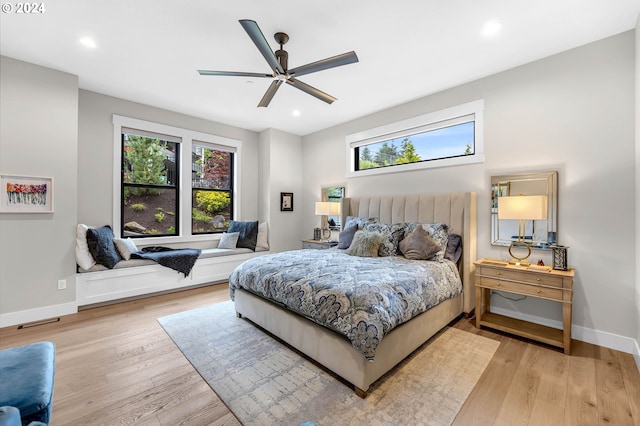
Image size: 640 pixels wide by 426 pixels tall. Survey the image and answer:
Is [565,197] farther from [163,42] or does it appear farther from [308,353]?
[163,42]

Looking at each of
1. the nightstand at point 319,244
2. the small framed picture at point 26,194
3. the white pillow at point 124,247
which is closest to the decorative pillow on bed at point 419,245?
the nightstand at point 319,244

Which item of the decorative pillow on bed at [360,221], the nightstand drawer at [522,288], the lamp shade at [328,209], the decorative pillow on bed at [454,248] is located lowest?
the nightstand drawer at [522,288]

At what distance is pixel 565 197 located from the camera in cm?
273

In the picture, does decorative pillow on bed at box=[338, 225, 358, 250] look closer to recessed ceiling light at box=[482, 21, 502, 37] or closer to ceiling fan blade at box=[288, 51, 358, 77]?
ceiling fan blade at box=[288, 51, 358, 77]

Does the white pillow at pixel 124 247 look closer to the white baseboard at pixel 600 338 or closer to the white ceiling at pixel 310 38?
the white ceiling at pixel 310 38

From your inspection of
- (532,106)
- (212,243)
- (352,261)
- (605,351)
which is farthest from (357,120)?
(605,351)

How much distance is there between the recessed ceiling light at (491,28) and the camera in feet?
7.70

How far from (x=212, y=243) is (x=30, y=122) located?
2.91 meters

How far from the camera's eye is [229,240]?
16.4 feet

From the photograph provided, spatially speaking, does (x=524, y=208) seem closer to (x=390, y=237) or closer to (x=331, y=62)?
(x=390, y=237)

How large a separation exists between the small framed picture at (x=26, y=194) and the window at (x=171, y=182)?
0.89 metres

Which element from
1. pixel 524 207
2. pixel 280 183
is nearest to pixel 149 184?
pixel 280 183

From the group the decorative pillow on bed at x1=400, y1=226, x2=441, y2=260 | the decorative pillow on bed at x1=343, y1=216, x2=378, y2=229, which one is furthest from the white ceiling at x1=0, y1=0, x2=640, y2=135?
the decorative pillow on bed at x1=400, y1=226, x2=441, y2=260

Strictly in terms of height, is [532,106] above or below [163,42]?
below
